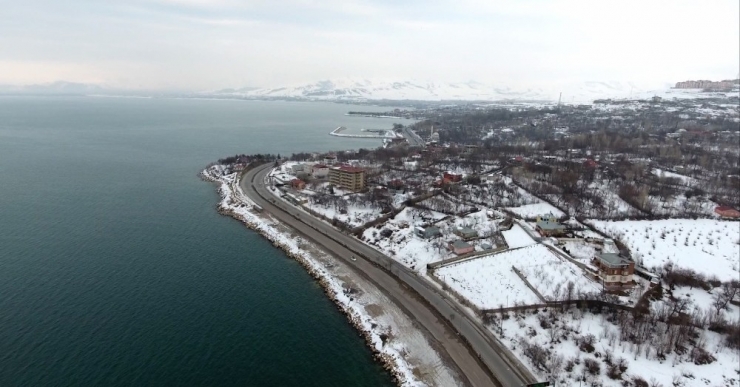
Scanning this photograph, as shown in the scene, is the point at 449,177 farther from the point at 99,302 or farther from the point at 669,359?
the point at 99,302

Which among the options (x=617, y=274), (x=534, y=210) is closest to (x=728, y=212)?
(x=534, y=210)

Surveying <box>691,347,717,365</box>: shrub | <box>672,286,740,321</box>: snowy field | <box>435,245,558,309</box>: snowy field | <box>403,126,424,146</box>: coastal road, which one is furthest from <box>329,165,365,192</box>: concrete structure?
<box>403,126,424,146</box>: coastal road

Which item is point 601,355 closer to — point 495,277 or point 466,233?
point 495,277

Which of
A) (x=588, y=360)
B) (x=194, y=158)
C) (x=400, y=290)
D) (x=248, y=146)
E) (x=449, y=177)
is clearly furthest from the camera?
(x=248, y=146)

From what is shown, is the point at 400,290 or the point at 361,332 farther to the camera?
the point at 400,290

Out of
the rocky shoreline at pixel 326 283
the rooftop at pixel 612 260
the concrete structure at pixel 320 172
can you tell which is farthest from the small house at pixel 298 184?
the rooftop at pixel 612 260

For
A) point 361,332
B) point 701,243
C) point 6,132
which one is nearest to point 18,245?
point 361,332
